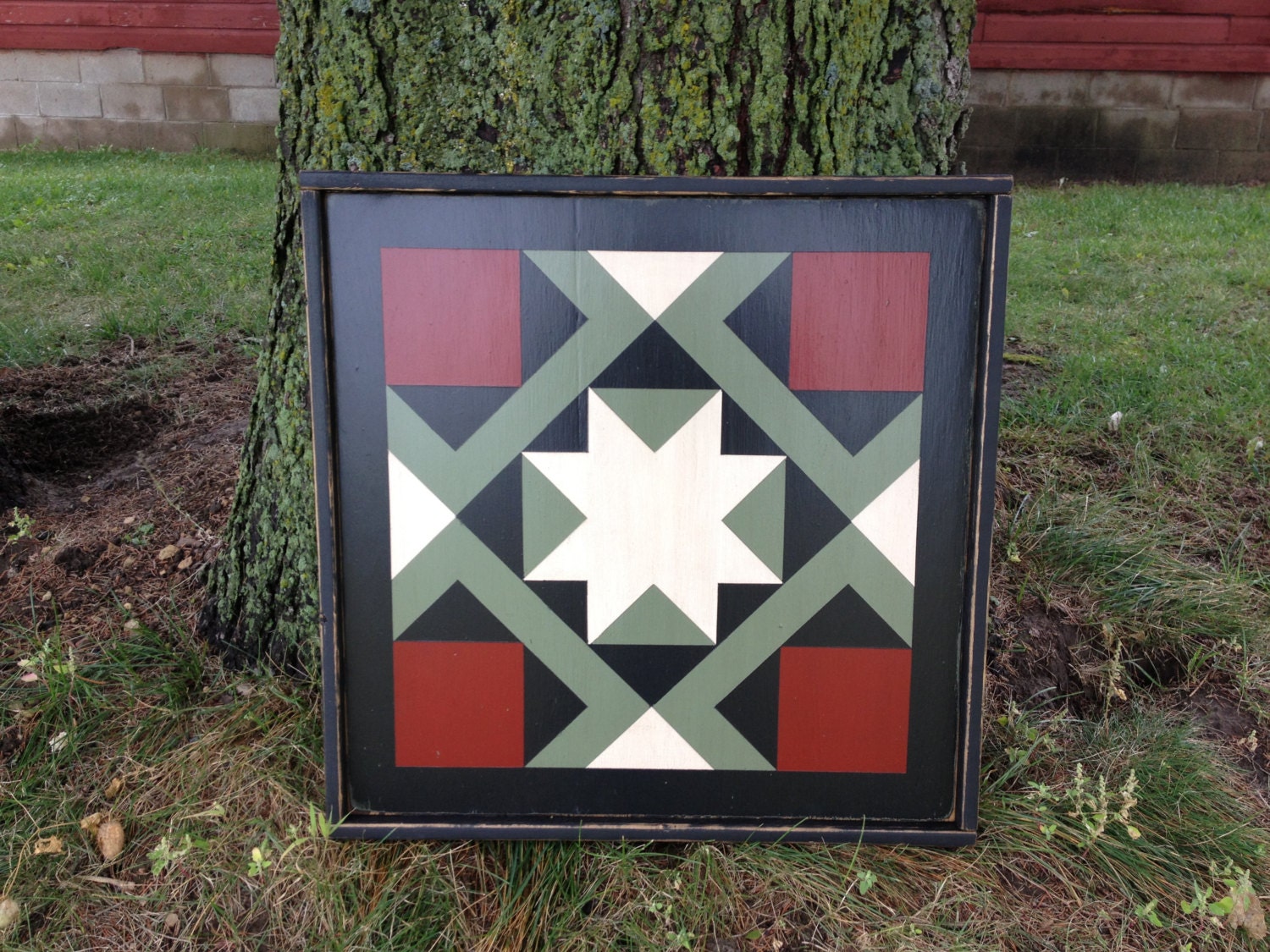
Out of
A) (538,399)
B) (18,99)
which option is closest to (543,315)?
(538,399)

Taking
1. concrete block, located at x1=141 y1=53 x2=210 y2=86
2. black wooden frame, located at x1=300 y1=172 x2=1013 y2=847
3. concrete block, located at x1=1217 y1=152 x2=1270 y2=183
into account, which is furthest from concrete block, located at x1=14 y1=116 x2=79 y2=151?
concrete block, located at x1=1217 y1=152 x2=1270 y2=183

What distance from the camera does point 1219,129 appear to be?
8789 mm

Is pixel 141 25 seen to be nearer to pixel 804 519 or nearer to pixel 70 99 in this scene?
pixel 70 99

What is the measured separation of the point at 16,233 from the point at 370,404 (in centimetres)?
466

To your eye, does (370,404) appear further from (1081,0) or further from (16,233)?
(1081,0)

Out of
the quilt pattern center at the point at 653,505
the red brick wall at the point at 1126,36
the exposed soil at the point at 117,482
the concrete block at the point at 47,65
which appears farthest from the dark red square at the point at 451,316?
the concrete block at the point at 47,65

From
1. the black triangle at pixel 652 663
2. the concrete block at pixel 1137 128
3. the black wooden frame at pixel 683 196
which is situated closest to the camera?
the black wooden frame at pixel 683 196

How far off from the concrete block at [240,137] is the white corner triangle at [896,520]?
29.6 feet

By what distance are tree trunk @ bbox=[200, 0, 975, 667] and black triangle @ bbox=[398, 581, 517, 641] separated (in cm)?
71

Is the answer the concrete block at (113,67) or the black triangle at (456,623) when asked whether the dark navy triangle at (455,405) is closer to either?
the black triangle at (456,623)

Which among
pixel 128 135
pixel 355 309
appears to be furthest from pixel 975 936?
pixel 128 135

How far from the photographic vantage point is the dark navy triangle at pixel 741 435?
1433 mm

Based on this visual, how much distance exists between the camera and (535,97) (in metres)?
1.59

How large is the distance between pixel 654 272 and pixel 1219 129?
9.46 meters
